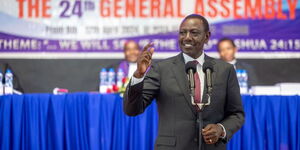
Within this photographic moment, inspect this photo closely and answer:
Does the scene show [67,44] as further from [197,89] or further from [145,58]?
[145,58]

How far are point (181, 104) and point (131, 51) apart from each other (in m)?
4.29

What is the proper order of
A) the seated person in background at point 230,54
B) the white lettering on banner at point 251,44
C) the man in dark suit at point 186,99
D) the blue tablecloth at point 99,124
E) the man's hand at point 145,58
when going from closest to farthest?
the man's hand at point 145,58 < the man in dark suit at point 186,99 < the blue tablecloth at point 99,124 < the seated person in background at point 230,54 < the white lettering on banner at point 251,44

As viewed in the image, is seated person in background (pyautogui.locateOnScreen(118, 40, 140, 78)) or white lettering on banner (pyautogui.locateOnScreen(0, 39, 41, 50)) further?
white lettering on banner (pyautogui.locateOnScreen(0, 39, 41, 50))

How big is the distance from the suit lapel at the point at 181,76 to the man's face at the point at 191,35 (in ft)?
0.27

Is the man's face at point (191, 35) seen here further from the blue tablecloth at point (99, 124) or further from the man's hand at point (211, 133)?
the blue tablecloth at point (99, 124)

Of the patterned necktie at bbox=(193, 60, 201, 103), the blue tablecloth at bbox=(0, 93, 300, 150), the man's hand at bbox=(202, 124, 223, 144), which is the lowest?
the blue tablecloth at bbox=(0, 93, 300, 150)

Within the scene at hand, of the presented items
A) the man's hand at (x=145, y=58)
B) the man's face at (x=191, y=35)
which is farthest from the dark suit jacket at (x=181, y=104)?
the man's hand at (x=145, y=58)

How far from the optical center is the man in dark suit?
2707mm

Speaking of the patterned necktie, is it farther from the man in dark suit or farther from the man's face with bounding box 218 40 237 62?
the man's face with bounding box 218 40 237 62

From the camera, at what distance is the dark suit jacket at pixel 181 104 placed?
2.72m

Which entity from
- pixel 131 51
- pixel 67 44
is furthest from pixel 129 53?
pixel 67 44

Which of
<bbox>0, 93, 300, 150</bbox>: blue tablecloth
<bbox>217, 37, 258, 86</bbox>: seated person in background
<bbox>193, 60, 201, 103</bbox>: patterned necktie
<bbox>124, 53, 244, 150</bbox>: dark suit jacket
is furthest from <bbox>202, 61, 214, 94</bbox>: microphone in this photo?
<bbox>217, 37, 258, 86</bbox>: seated person in background

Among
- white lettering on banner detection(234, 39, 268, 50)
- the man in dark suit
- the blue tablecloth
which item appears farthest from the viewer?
white lettering on banner detection(234, 39, 268, 50)

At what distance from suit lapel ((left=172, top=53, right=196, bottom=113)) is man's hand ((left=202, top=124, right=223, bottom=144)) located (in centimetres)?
19
